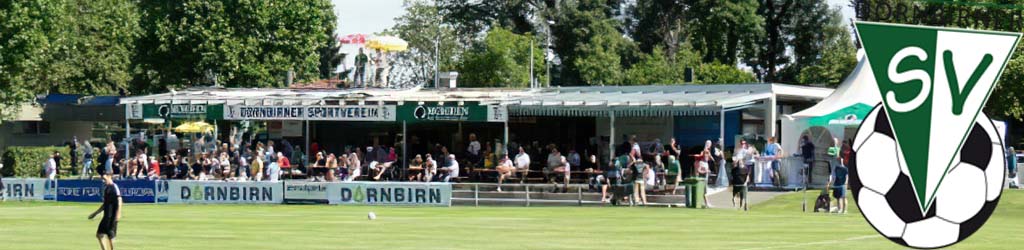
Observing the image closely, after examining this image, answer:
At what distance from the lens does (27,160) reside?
59125 mm

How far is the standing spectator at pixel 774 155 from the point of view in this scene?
35531 mm

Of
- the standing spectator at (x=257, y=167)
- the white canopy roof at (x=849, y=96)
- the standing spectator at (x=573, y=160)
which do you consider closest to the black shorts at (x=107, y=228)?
the standing spectator at (x=573, y=160)

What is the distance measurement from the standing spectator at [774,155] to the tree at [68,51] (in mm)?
34970

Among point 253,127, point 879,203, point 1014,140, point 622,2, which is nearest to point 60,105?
point 253,127

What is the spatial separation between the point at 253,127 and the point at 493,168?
2471 cm

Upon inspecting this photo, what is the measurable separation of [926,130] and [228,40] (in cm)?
5782

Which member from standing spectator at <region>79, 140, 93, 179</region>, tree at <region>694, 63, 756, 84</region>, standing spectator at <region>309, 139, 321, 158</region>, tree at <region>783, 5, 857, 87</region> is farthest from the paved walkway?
tree at <region>783, 5, 857, 87</region>

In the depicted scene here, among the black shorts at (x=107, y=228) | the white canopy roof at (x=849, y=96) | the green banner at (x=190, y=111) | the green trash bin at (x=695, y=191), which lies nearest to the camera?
the black shorts at (x=107, y=228)

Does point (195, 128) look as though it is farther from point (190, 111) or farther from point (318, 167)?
point (318, 167)

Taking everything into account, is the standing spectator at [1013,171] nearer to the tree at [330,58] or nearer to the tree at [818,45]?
the tree at [818,45]

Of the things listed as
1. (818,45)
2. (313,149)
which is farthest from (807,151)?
(818,45)

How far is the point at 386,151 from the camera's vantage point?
42.2 meters

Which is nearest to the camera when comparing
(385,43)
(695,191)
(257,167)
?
(695,191)

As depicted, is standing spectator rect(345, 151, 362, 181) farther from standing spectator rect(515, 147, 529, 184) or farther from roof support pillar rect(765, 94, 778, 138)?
roof support pillar rect(765, 94, 778, 138)
